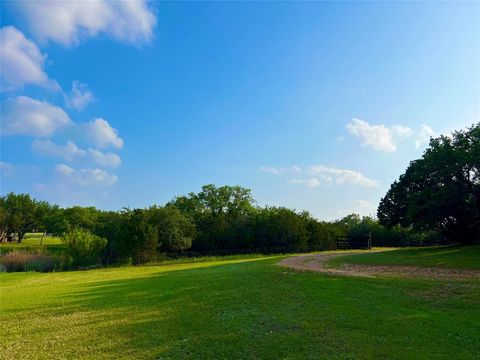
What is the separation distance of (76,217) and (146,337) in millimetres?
68160

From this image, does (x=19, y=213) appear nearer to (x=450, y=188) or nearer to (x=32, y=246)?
(x=32, y=246)

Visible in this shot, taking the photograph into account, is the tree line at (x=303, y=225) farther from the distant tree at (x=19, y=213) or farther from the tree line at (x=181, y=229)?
the distant tree at (x=19, y=213)

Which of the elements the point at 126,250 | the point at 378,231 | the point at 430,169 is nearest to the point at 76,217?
the point at 126,250

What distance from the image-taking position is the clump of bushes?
27.2 m

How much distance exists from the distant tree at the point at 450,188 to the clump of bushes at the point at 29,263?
2969cm

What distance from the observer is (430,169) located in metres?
31.1

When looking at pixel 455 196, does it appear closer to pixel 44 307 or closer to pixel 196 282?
pixel 196 282

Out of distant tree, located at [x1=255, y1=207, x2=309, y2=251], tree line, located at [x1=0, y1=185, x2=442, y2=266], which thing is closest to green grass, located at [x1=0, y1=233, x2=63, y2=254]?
tree line, located at [x1=0, y1=185, x2=442, y2=266]

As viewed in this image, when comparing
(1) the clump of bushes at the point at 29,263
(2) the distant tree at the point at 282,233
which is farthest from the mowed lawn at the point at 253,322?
(2) the distant tree at the point at 282,233

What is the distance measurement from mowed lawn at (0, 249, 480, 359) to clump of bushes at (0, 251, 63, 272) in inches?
614

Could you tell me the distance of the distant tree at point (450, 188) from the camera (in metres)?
28.5

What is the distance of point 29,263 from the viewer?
2752cm

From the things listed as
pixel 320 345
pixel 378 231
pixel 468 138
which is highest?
pixel 468 138

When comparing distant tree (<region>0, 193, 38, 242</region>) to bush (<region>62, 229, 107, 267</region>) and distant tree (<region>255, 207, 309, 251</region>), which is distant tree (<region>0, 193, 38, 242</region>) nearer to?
bush (<region>62, 229, 107, 267</region>)
